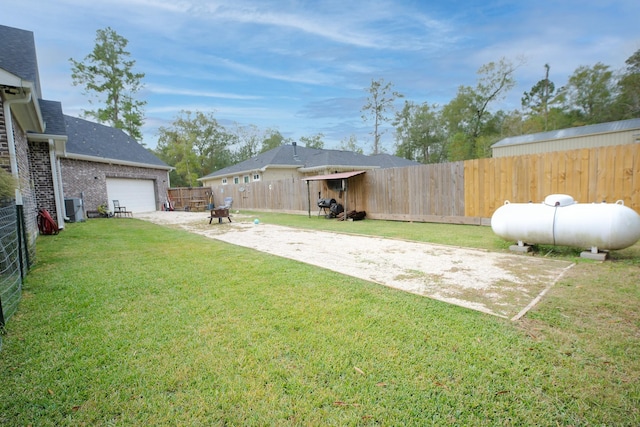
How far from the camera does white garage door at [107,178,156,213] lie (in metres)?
17.7

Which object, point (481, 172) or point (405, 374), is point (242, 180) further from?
point (405, 374)

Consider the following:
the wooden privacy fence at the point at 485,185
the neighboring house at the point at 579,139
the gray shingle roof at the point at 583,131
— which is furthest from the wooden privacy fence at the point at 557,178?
the gray shingle roof at the point at 583,131

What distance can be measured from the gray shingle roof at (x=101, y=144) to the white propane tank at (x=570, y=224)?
19386mm

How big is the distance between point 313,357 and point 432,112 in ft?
135

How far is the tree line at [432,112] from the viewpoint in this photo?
2755 cm

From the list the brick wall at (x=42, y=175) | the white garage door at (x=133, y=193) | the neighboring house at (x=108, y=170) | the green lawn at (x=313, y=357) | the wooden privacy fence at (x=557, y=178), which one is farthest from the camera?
the white garage door at (x=133, y=193)

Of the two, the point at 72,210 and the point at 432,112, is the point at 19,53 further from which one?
the point at 432,112

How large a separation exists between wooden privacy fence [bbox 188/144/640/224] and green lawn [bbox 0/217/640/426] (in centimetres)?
393

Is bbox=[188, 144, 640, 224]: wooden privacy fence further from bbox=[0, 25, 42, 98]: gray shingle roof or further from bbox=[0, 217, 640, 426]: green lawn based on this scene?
bbox=[0, 25, 42, 98]: gray shingle roof

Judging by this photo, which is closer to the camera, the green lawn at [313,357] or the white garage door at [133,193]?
the green lawn at [313,357]

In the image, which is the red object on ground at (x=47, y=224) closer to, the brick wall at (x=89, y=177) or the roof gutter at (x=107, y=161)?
the roof gutter at (x=107, y=161)

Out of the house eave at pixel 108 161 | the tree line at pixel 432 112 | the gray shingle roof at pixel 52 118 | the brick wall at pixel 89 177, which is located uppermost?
the tree line at pixel 432 112

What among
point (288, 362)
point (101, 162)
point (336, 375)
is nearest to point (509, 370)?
point (336, 375)

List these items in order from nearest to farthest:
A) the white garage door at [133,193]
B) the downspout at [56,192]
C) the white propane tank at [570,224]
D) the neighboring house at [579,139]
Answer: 1. the white propane tank at [570,224]
2. the downspout at [56,192]
3. the neighboring house at [579,139]
4. the white garage door at [133,193]
